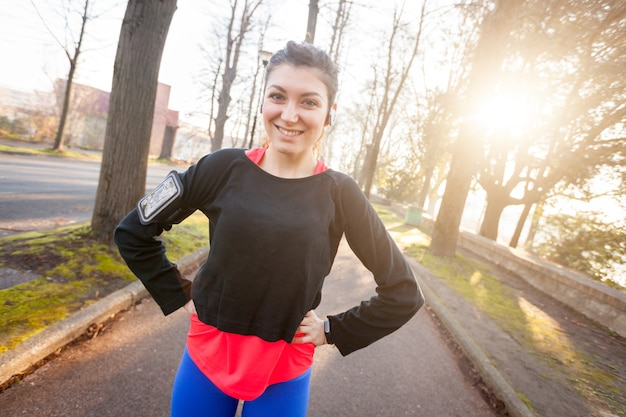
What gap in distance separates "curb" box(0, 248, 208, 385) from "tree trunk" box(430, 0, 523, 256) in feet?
26.3

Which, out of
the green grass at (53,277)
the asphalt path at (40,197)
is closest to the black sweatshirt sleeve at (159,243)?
the green grass at (53,277)

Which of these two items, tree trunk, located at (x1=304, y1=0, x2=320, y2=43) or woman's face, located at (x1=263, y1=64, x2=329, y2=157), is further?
tree trunk, located at (x1=304, y1=0, x2=320, y2=43)

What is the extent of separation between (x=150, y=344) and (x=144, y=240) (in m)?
2.40

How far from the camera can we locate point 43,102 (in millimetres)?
29141

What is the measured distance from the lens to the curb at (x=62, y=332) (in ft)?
8.23

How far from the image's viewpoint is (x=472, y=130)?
352 inches

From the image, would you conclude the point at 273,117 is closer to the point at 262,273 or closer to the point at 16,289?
the point at 262,273

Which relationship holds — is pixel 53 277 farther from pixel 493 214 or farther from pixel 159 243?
pixel 493 214

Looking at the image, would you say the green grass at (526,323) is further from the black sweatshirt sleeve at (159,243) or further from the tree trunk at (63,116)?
the tree trunk at (63,116)

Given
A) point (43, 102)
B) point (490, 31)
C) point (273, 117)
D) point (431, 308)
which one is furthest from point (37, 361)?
point (43, 102)

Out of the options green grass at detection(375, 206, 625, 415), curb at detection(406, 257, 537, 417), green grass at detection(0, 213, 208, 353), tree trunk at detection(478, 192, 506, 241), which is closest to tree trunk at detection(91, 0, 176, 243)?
green grass at detection(0, 213, 208, 353)

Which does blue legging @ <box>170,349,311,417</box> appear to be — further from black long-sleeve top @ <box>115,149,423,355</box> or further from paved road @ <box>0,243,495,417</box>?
paved road @ <box>0,243,495,417</box>

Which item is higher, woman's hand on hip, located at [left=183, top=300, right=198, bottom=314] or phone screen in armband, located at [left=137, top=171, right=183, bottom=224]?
phone screen in armband, located at [left=137, top=171, right=183, bottom=224]

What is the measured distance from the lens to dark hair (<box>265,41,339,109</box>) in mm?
1432
